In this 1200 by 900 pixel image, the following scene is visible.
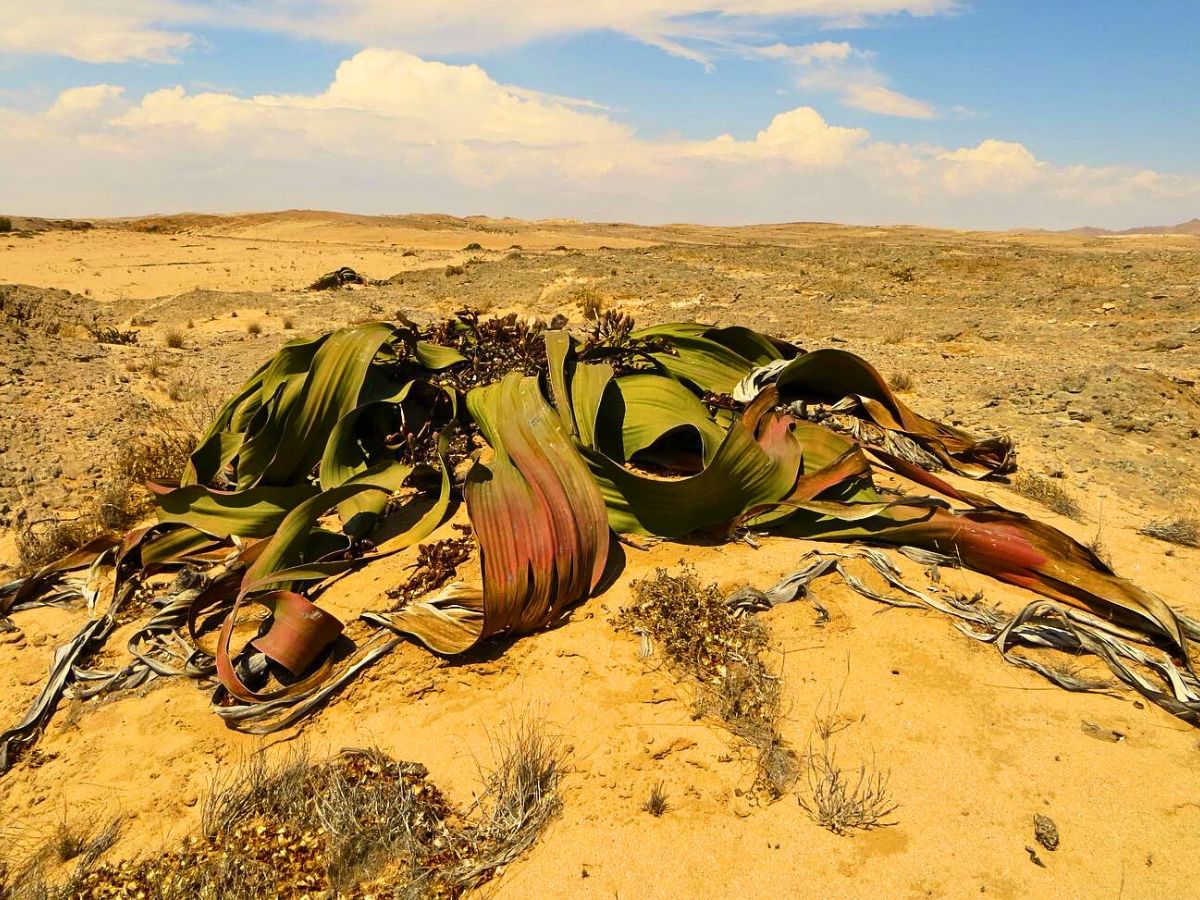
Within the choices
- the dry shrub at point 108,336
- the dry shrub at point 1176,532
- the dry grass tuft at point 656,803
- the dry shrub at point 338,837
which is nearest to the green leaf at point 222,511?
the dry shrub at point 338,837

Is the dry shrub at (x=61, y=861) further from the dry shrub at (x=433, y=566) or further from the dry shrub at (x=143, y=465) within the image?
the dry shrub at (x=143, y=465)

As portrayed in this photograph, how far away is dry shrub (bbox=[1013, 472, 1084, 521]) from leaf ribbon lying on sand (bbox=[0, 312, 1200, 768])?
0.19m

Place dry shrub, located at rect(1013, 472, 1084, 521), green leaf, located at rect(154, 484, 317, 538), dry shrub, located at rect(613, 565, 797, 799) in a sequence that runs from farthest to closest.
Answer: dry shrub, located at rect(1013, 472, 1084, 521), green leaf, located at rect(154, 484, 317, 538), dry shrub, located at rect(613, 565, 797, 799)

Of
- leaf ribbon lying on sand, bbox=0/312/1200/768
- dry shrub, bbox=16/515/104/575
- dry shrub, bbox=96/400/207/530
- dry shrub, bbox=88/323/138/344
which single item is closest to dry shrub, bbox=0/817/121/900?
leaf ribbon lying on sand, bbox=0/312/1200/768

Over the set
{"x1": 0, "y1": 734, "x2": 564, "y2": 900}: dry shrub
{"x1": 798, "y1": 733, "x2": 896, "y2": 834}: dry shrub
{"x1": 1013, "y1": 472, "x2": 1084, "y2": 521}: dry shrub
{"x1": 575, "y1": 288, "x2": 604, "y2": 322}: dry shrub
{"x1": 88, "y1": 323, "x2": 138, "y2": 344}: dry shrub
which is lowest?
{"x1": 0, "y1": 734, "x2": 564, "y2": 900}: dry shrub

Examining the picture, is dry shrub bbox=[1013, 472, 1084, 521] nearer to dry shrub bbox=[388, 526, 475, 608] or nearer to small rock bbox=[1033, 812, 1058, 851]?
small rock bbox=[1033, 812, 1058, 851]

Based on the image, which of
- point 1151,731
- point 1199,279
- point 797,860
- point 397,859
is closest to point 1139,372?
point 1151,731

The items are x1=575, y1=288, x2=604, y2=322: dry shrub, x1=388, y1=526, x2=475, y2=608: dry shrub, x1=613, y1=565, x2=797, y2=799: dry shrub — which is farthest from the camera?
x1=575, y1=288, x2=604, y2=322: dry shrub

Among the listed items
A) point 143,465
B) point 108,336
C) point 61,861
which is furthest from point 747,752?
point 108,336

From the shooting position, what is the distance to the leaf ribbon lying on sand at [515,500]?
7.02 ft

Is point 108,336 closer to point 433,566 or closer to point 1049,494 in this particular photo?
point 433,566

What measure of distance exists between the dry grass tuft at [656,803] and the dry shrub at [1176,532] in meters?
2.61

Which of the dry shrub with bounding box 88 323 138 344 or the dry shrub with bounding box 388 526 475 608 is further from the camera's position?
the dry shrub with bounding box 88 323 138 344

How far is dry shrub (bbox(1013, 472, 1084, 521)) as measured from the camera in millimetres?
3158
